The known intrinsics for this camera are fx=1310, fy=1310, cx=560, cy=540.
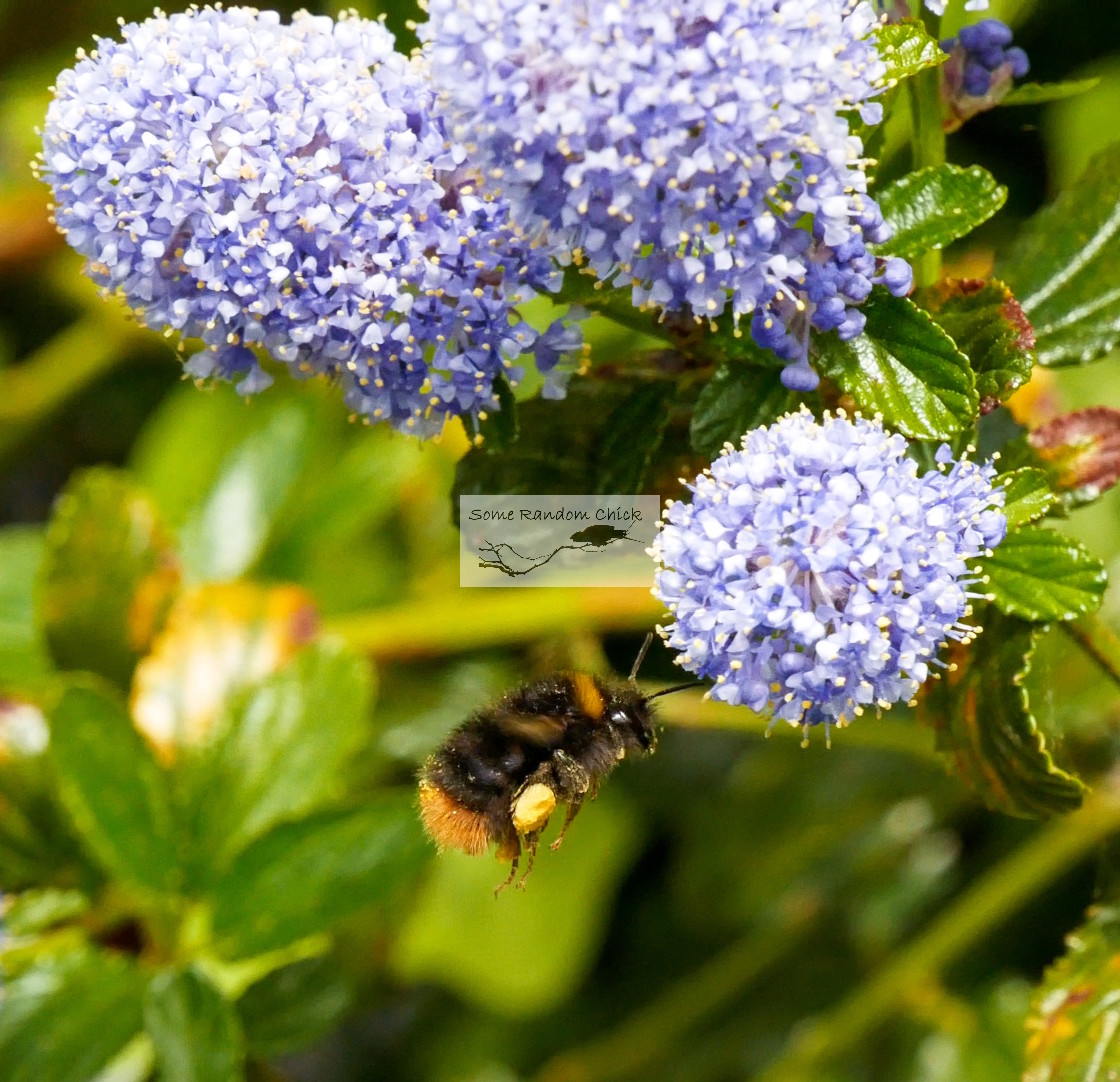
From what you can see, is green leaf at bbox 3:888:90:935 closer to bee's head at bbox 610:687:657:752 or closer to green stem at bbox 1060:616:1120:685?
bee's head at bbox 610:687:657:752

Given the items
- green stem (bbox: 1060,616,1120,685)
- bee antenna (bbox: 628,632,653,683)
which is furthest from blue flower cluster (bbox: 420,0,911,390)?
green stem (bbox: 1060,616,1120,685)

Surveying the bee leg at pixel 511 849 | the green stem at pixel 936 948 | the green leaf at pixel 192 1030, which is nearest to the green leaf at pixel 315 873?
the green leaf at pixel 192 1030

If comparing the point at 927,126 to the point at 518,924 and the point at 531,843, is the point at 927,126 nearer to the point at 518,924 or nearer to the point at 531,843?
the point at 531,843

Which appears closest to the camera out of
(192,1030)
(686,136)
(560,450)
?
(686,136)

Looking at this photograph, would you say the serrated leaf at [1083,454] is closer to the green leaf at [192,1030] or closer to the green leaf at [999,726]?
the green leaf at [999,726]

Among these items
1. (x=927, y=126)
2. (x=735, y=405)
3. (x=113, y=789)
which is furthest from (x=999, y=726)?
(x=113, y=789)


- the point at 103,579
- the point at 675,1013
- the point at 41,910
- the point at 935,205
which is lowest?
the point at 675,1013

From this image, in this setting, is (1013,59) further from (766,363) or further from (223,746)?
(223,746)
